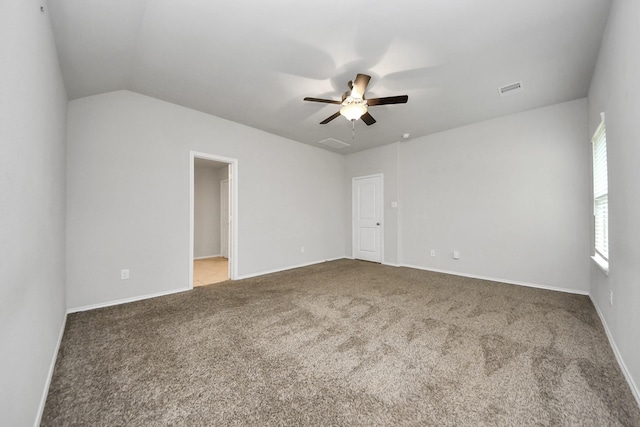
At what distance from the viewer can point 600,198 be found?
2.84 meters

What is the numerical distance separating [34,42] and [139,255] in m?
2.49

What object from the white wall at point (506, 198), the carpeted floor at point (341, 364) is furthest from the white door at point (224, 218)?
the white wall at point (506, 198)

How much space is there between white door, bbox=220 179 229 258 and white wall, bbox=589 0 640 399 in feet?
22.2

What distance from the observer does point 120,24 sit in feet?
6.80

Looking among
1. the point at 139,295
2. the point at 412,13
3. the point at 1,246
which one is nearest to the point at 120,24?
the point at 1,246

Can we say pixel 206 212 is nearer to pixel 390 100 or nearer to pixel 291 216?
pixel 291 216

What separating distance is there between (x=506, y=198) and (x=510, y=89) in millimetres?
1696

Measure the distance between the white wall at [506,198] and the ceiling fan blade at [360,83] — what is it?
2827mm

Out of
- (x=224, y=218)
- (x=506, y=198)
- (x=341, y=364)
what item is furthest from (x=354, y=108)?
(x=224, y=218)

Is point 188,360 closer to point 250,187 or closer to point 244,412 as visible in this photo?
point 244,412

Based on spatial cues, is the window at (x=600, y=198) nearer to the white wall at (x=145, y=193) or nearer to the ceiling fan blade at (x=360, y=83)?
the ceiling fan blade at (x=360, y=83)

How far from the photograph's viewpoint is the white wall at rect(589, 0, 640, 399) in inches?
62.2

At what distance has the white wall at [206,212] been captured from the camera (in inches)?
261

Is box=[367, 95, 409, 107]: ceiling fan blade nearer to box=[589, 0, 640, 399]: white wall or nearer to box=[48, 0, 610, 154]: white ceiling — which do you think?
box=[48, 0, 610, 154]: white ceiling
